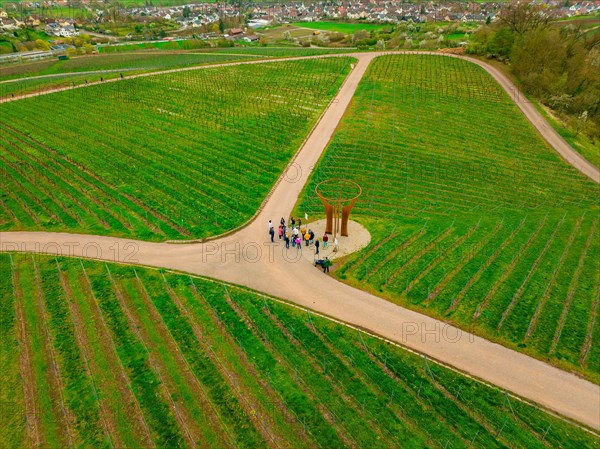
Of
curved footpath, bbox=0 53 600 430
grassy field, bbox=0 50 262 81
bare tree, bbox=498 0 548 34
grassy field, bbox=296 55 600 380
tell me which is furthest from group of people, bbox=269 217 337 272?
bare tree, bbox=498 0 548 34

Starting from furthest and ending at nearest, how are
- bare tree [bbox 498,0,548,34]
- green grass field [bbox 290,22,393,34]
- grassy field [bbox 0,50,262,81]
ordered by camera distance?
1. green grass field [bbox 290,22,393,34]
2. grassy field [bbox 0,50,262,81]
3. bare tree [bbox 498,0,548,34]

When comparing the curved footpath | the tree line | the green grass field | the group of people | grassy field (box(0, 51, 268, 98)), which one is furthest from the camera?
the green grass field

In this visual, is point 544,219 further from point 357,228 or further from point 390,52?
point 390,52

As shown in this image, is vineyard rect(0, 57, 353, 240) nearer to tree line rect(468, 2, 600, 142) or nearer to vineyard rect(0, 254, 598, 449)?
vineyard rect(0, 254, 598, 449)

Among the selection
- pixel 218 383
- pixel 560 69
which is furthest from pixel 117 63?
pixel 218 383

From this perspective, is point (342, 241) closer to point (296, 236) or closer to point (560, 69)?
point (296, 236)

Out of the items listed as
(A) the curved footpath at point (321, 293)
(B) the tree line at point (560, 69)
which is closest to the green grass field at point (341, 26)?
(B) the tree line at point (560, 69)

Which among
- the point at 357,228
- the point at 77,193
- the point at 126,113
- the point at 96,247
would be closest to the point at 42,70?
the point at 126,113
